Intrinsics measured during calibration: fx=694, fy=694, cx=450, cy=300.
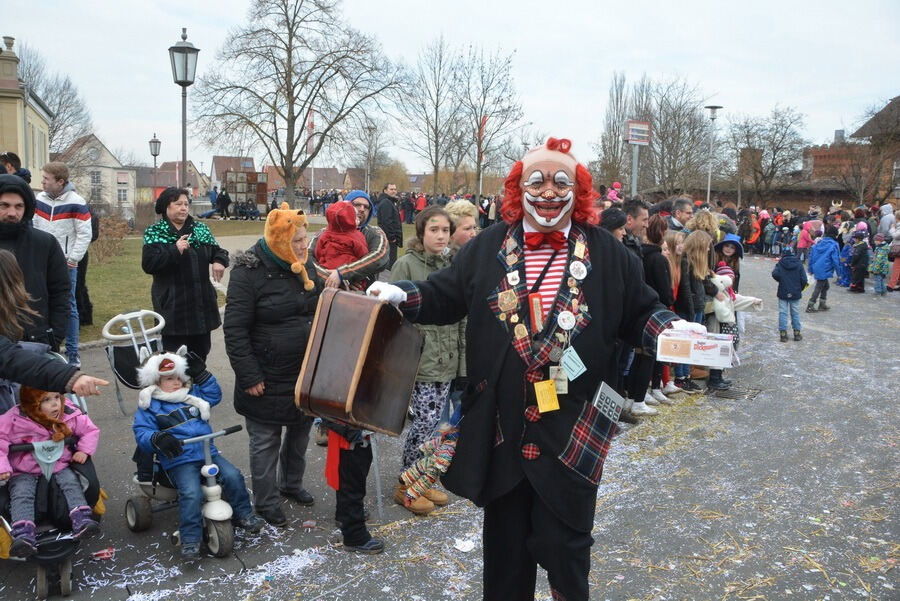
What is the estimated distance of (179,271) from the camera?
5598mm

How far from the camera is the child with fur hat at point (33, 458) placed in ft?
11.4

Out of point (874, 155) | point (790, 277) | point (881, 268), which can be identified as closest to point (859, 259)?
point (881, 268)

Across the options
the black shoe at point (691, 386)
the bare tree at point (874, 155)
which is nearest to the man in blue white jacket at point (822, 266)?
the black shoe at point (691, 386)

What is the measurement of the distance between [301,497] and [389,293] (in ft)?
7.77

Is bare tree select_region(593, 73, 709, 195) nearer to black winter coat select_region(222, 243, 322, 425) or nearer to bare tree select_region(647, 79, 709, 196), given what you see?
bare tree select_region(647, 79, 709, 196)

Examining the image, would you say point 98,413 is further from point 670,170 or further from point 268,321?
point 670,170

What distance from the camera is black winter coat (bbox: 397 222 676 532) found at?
8.82 feet

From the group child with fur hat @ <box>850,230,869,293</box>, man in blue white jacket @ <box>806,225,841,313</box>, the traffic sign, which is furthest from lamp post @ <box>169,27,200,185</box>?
child with fur hat @ <box>850,230,869,293</box>

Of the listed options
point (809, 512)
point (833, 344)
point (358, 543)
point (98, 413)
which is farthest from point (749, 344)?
point (98, 413)

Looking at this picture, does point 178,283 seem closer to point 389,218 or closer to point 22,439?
point 22,439

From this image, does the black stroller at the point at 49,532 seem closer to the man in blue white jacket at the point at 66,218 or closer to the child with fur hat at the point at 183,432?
the child with fur hat at the point at 183,432

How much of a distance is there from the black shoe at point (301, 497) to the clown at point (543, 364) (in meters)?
2.05

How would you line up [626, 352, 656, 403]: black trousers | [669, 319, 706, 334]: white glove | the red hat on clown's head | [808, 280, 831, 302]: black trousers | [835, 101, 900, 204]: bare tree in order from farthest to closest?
[835, 101, 900, 204]: bare tree < [808, 280, 831, 302]: black trousers < [626, 352, 656, 403]: black trousers < the red hat on clown's head < [669, 319, 706, 334]: white glove

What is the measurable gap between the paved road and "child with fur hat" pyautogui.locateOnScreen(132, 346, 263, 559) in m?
0.22
